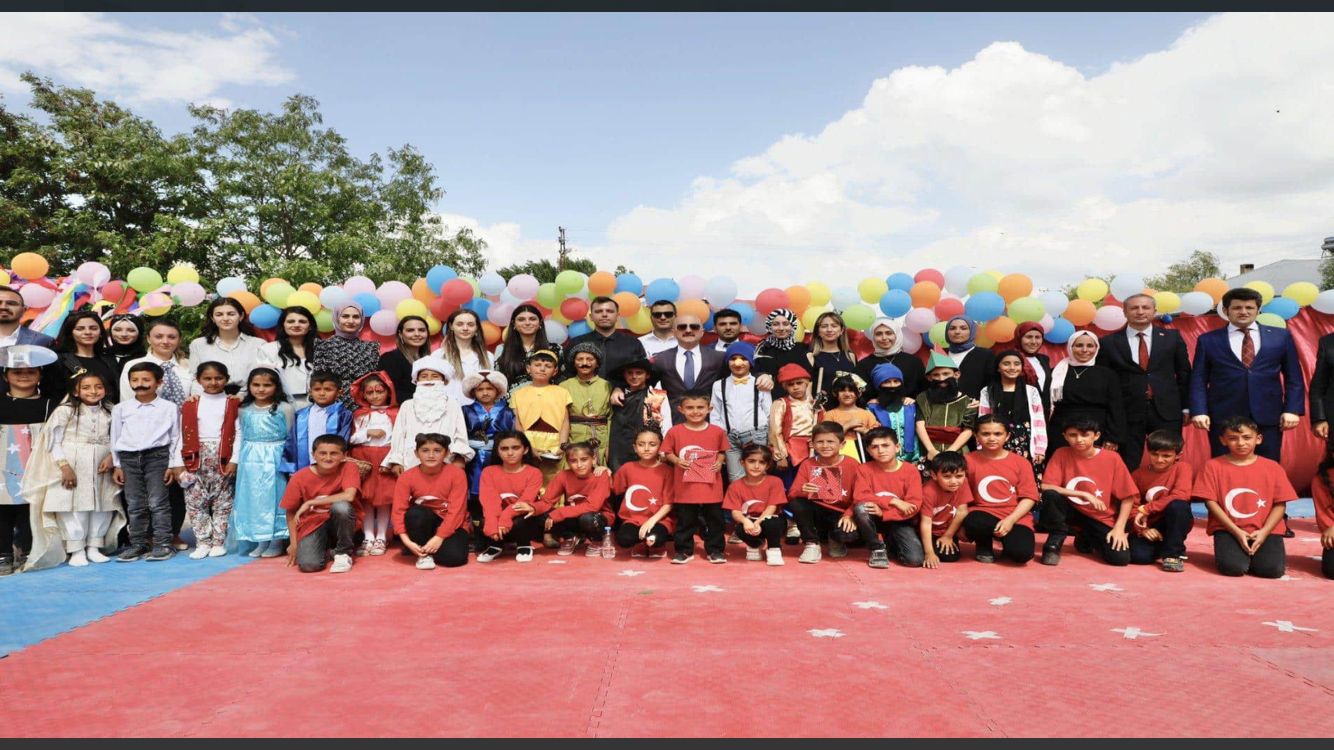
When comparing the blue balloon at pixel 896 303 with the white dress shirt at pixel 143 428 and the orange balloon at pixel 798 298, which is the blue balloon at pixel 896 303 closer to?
the orange balloon at pixel 798 298

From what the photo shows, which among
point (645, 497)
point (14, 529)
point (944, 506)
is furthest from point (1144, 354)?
point (14, 529)

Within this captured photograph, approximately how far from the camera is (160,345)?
5.32m

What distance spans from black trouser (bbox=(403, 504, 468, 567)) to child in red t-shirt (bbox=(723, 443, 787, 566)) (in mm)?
1768

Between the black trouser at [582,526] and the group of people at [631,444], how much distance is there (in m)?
0.02

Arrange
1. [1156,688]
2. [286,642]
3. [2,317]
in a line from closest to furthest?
[1156,688], [286,642], [2,317]

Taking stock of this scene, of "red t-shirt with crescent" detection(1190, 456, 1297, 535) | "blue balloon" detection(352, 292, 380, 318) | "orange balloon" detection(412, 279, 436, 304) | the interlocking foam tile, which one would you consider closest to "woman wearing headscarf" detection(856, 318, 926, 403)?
"red t-shirt with crescent" detection(1190, 456, 1297, 535)

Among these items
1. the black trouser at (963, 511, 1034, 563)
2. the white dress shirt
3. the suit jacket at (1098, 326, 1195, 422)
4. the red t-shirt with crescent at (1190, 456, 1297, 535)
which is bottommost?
the black trouser at (963, 511, 1034, 563)

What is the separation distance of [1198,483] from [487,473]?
4618mm

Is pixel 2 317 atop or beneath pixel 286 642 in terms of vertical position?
atop

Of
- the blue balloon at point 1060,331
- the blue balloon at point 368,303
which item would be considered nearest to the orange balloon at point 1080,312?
the blue balloon at point 1060,331

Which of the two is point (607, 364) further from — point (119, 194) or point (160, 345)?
point (119, 194)

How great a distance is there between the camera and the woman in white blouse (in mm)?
5523

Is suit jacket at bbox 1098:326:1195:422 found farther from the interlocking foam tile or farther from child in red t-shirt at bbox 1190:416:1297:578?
the interlocking foam tile

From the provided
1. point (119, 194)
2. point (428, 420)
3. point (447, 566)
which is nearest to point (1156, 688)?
point (447, 566)
